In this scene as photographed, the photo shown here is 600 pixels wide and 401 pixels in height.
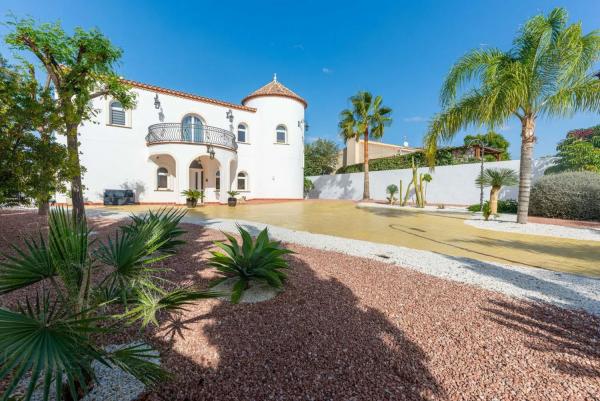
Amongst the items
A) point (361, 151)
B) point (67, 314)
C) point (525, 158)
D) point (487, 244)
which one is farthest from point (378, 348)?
point (361, 151)

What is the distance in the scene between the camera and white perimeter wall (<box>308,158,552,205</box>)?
1544 centimetres


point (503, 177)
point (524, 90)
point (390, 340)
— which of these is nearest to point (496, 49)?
point (524, 90)

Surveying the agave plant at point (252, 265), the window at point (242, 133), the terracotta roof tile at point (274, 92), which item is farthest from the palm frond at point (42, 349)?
the terracotta roof tile at point (274, 92)

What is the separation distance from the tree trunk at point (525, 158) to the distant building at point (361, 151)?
23.3m

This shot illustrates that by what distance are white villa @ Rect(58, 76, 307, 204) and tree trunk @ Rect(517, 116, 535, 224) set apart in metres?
16.2

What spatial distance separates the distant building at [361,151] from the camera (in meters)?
32.8

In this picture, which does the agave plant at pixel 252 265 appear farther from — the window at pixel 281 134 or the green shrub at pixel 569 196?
the window at pixel 281 134

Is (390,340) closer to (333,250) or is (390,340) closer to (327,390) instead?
(327,390)

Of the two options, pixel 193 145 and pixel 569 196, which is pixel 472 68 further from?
pixel 193 145

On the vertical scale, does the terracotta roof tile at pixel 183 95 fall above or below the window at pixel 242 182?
above

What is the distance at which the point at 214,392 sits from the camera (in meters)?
1.81

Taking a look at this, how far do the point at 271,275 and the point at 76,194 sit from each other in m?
6.35

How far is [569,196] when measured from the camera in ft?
34.4

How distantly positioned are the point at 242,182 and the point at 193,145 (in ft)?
18.9
